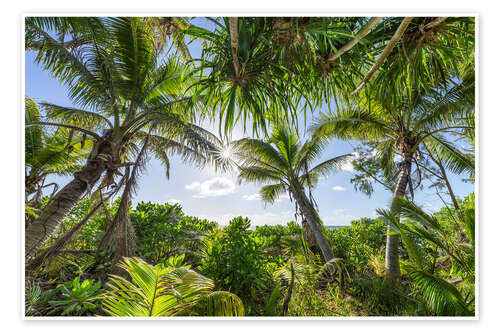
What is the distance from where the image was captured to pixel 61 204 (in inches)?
72.7

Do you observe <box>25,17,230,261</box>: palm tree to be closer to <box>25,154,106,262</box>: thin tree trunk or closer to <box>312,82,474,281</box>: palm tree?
<box>25,154,106,262</box>: thin tree trunk

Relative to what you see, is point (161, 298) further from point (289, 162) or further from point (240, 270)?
point (289, 162)

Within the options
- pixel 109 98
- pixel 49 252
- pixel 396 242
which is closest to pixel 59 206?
pixel 49 252

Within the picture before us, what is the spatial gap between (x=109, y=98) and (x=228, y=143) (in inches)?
67.7

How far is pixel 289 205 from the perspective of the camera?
392 centimetres

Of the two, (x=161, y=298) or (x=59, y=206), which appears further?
(x=59, y=206)

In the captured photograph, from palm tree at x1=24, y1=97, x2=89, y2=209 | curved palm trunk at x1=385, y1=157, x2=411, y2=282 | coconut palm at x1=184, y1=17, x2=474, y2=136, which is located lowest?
curved palm trunk at x1=385, y1=157, x2=411, y2=282

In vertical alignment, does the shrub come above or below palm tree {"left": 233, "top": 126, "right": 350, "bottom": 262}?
below

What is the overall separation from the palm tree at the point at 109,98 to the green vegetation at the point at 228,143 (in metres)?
0.02

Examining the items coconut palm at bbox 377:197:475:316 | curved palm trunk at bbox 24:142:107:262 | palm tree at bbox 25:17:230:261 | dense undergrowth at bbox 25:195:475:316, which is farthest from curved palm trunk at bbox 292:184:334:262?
curved palm trunk at bbox 24:142:107:262

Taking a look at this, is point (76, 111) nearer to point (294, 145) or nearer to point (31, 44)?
point (31, 44)

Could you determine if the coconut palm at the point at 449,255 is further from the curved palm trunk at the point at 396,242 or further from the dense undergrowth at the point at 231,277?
the curved palm trunk at the point at 396,242

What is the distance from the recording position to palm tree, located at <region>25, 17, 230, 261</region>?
5.82 feet
